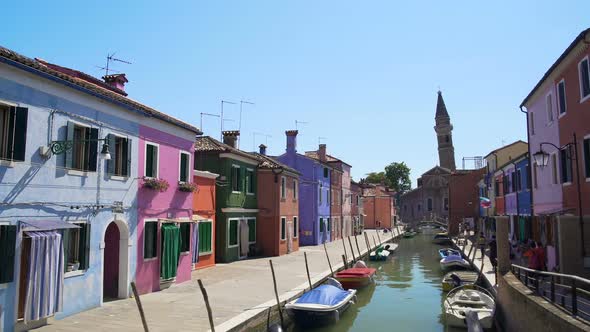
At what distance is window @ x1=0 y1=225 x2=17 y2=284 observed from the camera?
32.0ft

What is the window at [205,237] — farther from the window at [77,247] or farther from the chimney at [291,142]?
the chimney at [291,142]

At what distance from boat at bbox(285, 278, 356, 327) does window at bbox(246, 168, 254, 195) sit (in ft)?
40.4

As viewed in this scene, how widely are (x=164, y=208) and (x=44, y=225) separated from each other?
5.90 metres

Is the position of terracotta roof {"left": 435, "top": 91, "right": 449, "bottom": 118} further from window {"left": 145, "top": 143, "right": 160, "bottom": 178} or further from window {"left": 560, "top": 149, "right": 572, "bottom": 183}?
window {"left": 145, "top": 143, "right": 160, "bottom": 178}

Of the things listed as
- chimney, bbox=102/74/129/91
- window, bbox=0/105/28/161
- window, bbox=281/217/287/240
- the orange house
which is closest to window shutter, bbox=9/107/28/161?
window, bbox=0/105/28/161

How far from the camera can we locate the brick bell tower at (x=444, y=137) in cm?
Answer: 10094

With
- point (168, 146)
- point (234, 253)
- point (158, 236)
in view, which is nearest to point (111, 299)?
point (158, 236)

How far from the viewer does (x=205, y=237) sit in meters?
22.1

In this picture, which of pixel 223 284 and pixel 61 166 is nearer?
pixel 61 166

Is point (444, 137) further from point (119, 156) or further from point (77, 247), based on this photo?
point (77, 247)

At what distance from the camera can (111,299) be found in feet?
46.5

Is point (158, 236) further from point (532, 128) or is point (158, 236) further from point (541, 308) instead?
point (532, 128)

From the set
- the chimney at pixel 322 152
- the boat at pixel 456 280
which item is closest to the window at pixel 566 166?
the boat at pixel 456 280

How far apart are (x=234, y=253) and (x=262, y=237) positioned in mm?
3731
